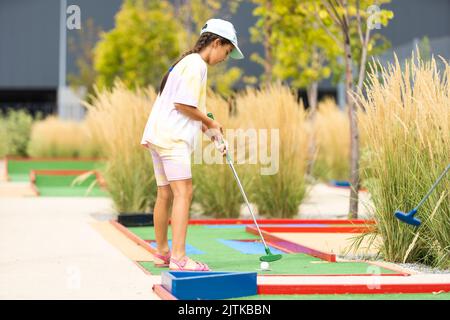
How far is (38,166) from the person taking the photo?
20312 millimetres

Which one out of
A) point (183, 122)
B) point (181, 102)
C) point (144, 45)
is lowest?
point (183, 122)

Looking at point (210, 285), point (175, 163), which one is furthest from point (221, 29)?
point (210, 285)

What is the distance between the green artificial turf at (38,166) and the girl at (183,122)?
40.7 feet

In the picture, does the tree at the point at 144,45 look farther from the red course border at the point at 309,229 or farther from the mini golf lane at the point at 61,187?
the red course border at the point at 309,229

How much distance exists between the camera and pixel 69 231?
969 centimetres

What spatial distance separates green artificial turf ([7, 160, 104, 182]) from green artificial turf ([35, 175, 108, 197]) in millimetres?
1526

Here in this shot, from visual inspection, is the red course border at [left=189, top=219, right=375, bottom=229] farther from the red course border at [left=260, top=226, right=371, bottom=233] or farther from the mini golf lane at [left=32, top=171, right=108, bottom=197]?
the mini golf lane at [left=32, top=171, right=108, bottom=197]

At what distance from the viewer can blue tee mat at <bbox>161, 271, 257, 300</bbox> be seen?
18.0 ft

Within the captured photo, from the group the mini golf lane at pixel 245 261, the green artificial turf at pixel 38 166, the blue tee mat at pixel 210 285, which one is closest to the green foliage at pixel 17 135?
the green artificial turf at pixel 38 166

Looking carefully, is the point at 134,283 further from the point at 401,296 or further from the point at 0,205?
the point at 0,205

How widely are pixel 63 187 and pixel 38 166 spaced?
362 centimetres

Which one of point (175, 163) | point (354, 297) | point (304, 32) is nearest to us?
point (354, 297)

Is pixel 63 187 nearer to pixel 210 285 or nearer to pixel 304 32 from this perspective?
pixel 304 32

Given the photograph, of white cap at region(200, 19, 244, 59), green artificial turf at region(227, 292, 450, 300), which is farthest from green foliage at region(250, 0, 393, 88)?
green artificial turf at region(227, 292, 450, 300)
